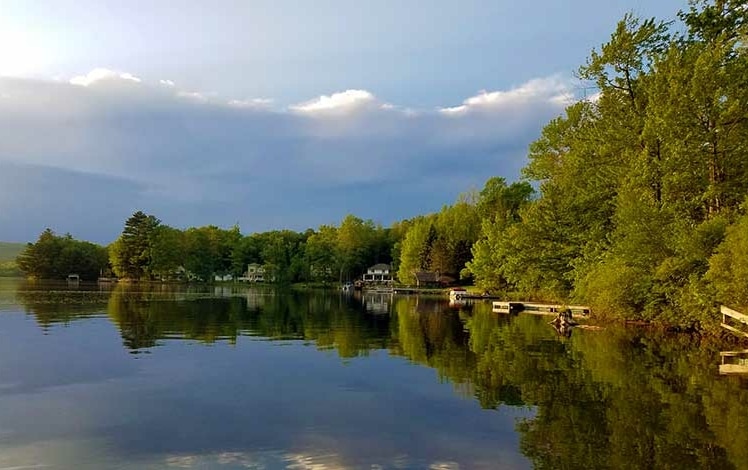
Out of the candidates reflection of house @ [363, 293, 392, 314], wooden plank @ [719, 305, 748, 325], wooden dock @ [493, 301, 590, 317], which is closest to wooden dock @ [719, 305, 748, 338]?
wooden plank @ [719, 305, 748, 325]

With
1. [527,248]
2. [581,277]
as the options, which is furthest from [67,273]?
[581,277]

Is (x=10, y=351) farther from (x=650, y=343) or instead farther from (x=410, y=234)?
(x=410, y=234)

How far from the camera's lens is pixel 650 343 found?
28.4 meters

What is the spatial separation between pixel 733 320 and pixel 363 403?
735 inches

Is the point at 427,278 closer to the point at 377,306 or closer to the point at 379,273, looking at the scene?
the point at 379,273

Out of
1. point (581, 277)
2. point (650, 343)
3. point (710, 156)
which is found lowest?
point (650, 343)

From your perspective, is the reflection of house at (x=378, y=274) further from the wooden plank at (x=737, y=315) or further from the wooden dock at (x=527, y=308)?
the wooden plank at (x=737, y=315)

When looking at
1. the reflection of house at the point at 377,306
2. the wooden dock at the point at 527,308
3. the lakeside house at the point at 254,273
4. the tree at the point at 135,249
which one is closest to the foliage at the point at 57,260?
the tree at the point at 135,249

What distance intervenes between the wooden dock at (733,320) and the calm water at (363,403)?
1423mm

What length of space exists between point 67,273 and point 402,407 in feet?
552

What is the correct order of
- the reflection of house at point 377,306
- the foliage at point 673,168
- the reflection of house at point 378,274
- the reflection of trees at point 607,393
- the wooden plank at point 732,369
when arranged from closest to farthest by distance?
the reflection of trees at point 607,393, the wooden plank at point 732,369, the foliage at point 673,168, the reflection of house at point 377,306, the reflection of house at point 378,274

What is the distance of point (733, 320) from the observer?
25562 mm

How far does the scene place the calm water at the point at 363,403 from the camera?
11.1 meters

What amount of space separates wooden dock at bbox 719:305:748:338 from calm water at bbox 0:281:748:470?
1.42 metres
